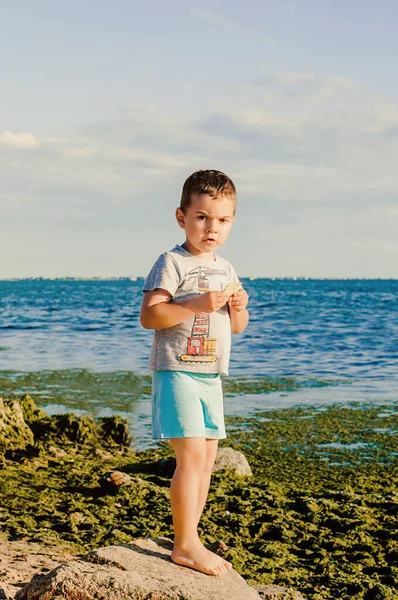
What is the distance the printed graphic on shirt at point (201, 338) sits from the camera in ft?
11.7

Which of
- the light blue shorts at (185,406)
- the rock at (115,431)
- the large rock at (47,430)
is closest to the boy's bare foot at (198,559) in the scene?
the light blue shorts at (185,406)

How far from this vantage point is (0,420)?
712 cm

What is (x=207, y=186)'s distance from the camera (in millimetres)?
3559

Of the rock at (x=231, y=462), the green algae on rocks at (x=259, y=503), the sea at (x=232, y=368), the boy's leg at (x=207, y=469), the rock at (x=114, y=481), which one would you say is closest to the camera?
the boy's leg at (x=207, y=469)

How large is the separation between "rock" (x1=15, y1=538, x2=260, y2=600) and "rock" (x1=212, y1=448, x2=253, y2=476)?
304cm

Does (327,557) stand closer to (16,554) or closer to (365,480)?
(16,554)

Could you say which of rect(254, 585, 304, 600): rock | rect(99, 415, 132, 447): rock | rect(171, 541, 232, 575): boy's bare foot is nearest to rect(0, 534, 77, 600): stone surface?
rect(171, 541, 232, 575): boy's bare foot

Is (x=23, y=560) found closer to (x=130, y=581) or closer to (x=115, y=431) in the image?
(x=130, y=581)

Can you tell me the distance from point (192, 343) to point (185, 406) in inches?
12.4

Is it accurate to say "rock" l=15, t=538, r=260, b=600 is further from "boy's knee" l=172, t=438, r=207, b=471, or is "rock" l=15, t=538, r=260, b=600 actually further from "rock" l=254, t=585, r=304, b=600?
"boy's knee" l=172, t=438, r=207, b=471

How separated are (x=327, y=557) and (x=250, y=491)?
1274mm

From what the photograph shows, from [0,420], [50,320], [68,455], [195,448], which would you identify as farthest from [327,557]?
[50,320]

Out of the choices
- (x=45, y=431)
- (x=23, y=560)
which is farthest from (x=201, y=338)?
(x=45, y=431)

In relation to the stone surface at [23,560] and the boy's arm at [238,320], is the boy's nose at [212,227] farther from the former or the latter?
the stone surface at [23,560]
